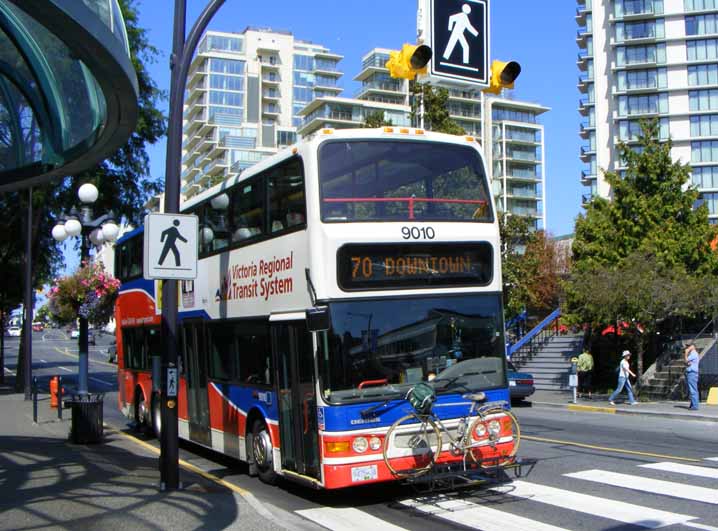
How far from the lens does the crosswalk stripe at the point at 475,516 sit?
8.23 metres

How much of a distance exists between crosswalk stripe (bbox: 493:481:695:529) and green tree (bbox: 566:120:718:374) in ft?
47.3

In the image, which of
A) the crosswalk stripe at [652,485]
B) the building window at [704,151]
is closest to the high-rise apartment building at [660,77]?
the building window at [704,151]

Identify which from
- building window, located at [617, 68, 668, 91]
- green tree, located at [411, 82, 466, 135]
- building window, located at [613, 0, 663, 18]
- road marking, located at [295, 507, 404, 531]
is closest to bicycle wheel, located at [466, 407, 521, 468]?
road marking, located at [295, 507, 404, 531]

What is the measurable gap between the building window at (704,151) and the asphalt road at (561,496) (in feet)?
235

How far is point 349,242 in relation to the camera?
9.47 meters

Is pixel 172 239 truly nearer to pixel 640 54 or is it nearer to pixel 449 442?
pixel 449 442

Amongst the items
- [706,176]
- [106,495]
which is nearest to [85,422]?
[106,495]

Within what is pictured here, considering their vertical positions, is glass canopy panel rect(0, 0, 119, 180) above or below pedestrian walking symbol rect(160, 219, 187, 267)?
above

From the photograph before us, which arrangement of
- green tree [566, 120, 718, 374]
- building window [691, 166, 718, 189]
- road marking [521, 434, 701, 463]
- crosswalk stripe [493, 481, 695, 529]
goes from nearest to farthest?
crosswalk stripe [493, 481, 695, 529] < road marking [521, 434, 701, 463] < green tree [566, 120, 718, 374] < building window [691, 166, 718, 189]

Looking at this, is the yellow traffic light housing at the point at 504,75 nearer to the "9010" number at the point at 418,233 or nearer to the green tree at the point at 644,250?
the "9010" number at the point at 418,233

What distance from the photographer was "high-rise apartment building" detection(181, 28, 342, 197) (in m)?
111

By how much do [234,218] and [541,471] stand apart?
5922 mm

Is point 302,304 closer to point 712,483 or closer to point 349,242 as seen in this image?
point 349,242

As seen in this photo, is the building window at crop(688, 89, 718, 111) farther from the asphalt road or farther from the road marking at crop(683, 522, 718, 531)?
the road marking at crop(683, 522, 718, 531)
